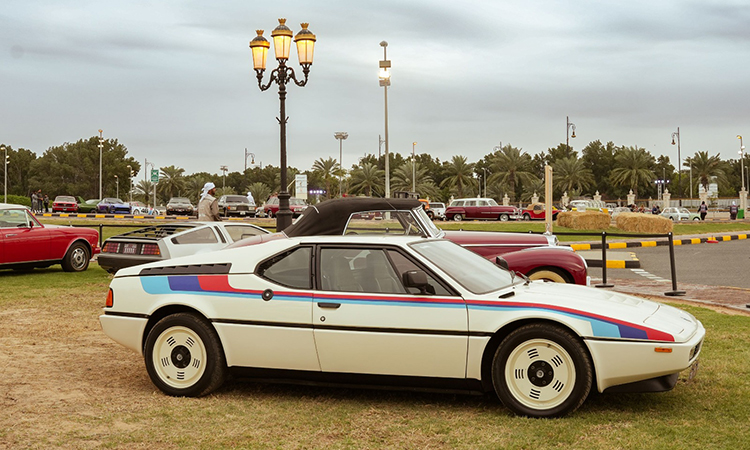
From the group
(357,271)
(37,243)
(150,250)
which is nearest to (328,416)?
(357,271)

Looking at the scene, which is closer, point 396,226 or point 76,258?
point 396,226

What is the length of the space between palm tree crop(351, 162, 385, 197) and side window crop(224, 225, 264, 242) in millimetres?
65209

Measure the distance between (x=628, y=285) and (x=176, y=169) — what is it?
→ 327ft

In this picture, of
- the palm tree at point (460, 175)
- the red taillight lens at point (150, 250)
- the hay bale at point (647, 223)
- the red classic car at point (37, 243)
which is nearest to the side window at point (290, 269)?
the red taillight lens at point (150, 250)

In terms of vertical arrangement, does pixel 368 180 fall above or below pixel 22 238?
above

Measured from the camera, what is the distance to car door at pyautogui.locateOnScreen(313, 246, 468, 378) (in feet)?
17.6

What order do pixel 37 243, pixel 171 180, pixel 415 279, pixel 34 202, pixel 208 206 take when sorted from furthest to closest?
pixel 171 180, pixel 34 202, pixel 37 243, pixel 208 206, pixel 415 279

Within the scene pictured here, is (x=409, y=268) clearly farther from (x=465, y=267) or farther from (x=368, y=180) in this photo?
(x=368, y=180)

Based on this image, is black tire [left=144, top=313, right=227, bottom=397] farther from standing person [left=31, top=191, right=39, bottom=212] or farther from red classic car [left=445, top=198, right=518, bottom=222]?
standing person [left=31, top=191, right=39, bottom=212]

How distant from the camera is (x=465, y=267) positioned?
19.6 feet

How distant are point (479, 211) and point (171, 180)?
65.1 metres

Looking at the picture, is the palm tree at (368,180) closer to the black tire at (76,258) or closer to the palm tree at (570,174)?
the palm tree at (570,174)

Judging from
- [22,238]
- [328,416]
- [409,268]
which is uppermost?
[409,268]

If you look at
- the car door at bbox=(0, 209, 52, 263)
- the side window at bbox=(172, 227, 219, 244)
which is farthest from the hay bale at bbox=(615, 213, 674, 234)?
the car door at bbox=(0, 209, 52, 263)
